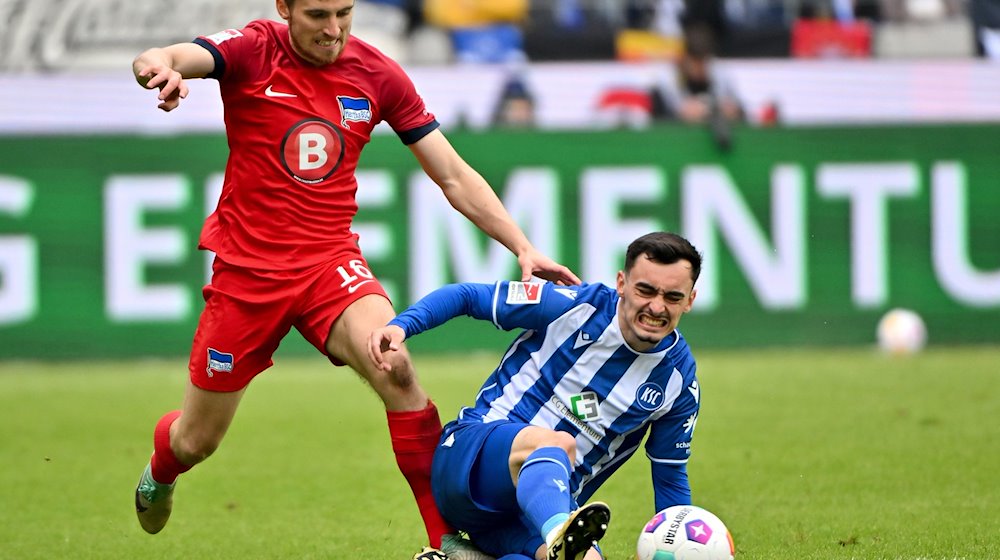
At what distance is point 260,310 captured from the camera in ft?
19.6

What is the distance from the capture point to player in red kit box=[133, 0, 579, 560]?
5.79 metres

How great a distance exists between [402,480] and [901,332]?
665 cm

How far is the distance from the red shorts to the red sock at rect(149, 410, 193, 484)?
37 centimetres

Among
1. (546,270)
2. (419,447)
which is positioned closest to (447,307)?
(546,270)

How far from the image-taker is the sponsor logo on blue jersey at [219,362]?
604cm

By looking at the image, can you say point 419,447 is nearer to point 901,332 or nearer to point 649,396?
point 649,396

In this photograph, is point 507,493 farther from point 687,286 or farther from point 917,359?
point 917,359

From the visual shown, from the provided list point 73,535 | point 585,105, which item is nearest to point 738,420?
point 73,535

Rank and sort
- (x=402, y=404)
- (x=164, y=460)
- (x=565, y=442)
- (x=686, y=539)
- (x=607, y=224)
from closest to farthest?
(x=686, y=539) < (x=565, y=442) < (x=402, y=404) < (x=164, y=460) < (x=607, y=224)

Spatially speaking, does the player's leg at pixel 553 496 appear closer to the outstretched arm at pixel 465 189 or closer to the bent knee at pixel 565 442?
the bent knee at pixel 565 442

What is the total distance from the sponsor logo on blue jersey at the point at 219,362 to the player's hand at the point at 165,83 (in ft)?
3.81

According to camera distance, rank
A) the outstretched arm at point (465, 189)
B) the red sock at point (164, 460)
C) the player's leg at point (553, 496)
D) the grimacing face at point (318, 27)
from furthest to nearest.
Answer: the red sock at point (164, 460) → the outstretched arm at point (465, 189) → the grimacing face at point (318, 27) → the player's leg at point (553, 496)

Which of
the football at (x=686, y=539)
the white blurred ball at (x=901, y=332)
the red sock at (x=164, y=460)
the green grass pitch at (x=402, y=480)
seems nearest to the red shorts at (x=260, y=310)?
the red sock at (x=164, y=460)

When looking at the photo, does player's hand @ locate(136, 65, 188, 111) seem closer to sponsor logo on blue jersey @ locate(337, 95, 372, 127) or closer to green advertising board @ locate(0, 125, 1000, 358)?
sponsor logo on blue jersey @ locate(337, 95, 372, 127)
